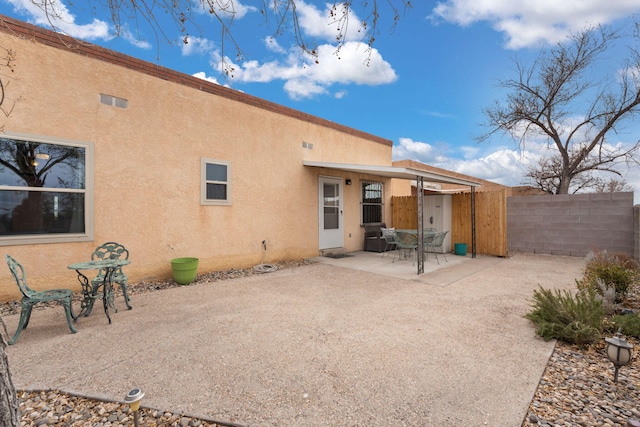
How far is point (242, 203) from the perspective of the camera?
7.33 metres

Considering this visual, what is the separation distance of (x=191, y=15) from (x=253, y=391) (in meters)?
3.33

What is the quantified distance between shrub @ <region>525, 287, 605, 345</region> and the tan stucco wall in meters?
5.86

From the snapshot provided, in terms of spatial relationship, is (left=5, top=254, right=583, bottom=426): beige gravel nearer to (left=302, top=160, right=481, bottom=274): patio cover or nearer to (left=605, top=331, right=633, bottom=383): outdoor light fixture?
(left=605, top=331, right=633, bottom=383): outdoor light fixture

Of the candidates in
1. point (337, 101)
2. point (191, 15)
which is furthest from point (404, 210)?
point (191, 15)

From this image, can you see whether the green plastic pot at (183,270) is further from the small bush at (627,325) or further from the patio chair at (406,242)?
the small bush at (627,325)

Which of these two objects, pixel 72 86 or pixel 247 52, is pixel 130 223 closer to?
pixel 72 86

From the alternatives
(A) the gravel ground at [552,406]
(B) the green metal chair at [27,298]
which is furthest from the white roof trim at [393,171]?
(B) the green metal chair at [27,298]

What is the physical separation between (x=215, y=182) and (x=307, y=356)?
494 centimetres

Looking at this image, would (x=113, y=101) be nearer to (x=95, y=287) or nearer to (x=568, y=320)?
(x=95, y=287)

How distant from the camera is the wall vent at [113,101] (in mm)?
5353

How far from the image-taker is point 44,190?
4.88 metres

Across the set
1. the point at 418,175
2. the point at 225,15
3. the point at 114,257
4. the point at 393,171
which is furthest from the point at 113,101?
the point at 418,175

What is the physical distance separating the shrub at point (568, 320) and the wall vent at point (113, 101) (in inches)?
288

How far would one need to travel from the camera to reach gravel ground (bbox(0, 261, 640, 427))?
207 cm
